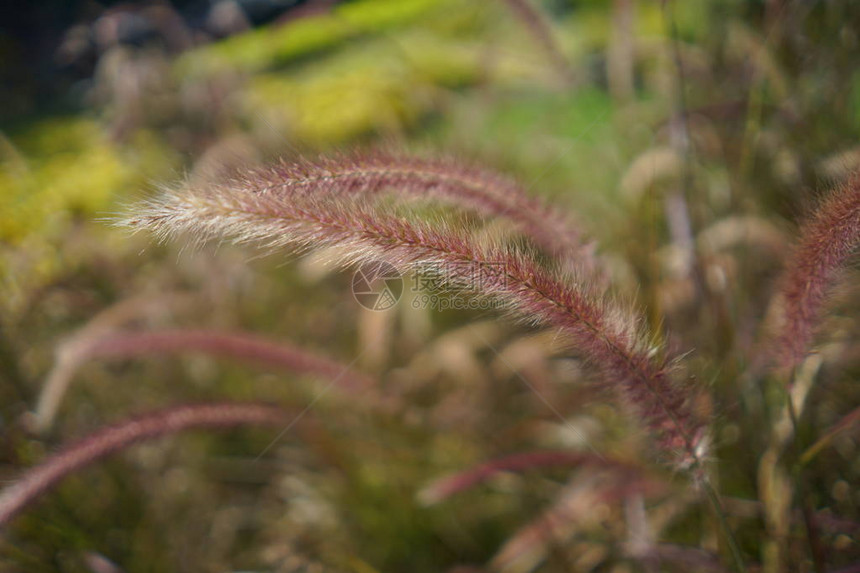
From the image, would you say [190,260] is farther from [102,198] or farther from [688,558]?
[688,558]

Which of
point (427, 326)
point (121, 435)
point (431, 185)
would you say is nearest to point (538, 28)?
point (431, 185)

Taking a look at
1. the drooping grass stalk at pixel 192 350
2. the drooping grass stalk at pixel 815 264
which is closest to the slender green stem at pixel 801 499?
the drooping grass stalk at pixel 815 264

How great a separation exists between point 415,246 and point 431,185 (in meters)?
0.28

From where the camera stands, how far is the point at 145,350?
47.0 inches

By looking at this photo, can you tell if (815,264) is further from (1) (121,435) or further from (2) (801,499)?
(1) (121,435)

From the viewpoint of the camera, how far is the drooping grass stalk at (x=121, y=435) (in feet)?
2.96

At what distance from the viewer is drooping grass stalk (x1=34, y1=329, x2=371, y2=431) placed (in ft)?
3.92

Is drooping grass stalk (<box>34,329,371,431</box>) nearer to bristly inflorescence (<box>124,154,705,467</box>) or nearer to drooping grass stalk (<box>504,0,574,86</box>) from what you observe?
bristly inflorescence (<box>124,154,705,467</box>)

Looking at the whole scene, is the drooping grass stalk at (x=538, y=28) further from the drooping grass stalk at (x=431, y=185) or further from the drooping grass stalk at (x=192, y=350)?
the drooping grass stalk at (x=192, y=350)

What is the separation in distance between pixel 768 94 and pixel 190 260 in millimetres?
2191

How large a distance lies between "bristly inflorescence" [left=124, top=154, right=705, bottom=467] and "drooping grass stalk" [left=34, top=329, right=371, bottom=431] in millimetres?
578

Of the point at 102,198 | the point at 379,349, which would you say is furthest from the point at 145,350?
the point at 102,198

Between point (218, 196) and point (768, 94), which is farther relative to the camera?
point (768, 94)

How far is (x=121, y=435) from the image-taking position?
1004 mm
